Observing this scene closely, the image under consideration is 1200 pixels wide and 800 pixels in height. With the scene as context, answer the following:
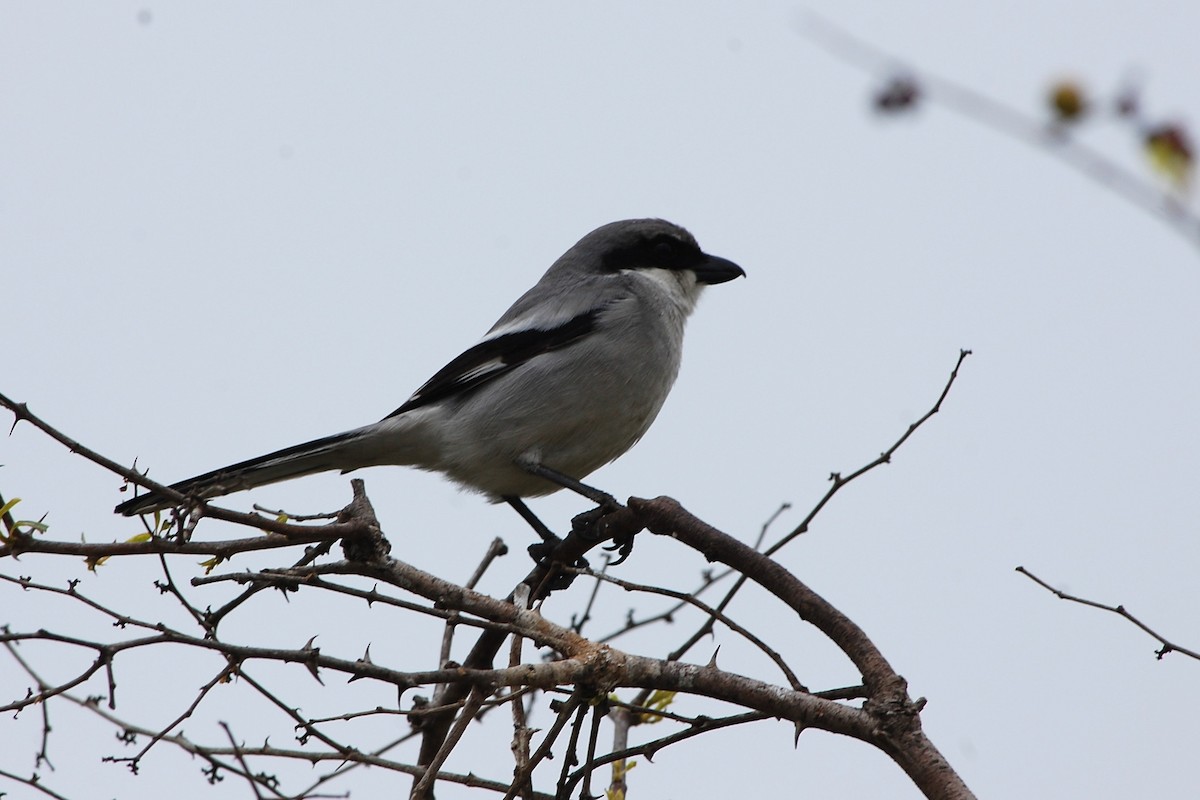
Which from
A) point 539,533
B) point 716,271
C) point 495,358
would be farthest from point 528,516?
point 716,271

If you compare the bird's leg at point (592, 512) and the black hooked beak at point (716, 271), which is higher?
the black hooked beak at point (716, 271)

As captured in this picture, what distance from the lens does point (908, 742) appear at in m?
2.29

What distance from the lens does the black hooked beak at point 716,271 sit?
5.78 metres

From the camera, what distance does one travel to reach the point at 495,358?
5.04 m

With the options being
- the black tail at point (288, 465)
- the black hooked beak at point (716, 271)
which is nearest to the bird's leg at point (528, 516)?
the black tail at point (288, 465)

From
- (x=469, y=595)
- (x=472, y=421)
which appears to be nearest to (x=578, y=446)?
(x=472, y=421)

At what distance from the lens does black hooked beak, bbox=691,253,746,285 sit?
5777 mm

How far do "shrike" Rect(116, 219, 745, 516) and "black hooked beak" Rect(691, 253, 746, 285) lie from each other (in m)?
0.52

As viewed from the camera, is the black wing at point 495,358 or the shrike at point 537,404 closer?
the shrike at point 537,404

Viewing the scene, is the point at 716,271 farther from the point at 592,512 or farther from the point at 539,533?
the point at 592,512

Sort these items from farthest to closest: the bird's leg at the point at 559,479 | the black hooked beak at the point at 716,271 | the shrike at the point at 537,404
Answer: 1. the black hooked beak at the point at 716,271
2. the shrike at the point at 537,404
3. the bird's leg at the point at 559,479

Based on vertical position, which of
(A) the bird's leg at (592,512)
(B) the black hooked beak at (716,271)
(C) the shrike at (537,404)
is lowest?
(A) the bird's leg at (592,512)

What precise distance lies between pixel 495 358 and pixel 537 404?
1.31 feet

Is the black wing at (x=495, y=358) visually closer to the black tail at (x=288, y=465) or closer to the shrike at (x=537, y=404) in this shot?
the shrike at (x=537, y=404)
